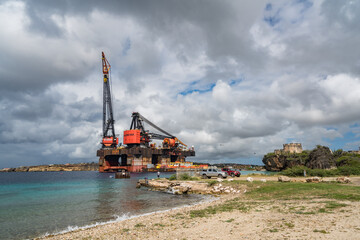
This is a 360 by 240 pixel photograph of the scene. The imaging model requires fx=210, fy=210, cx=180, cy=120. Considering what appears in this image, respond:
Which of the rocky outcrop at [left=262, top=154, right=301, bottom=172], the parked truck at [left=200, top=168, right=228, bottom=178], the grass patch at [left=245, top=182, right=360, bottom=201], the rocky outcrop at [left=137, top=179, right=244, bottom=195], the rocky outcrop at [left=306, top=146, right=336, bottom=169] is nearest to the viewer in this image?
the grass patch at [left=245, top=182, right=360, bottom=201]

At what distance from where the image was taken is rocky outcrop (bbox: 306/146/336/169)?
55.3 meters

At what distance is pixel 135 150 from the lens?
377ft

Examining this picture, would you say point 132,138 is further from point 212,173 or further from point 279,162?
point 212,173

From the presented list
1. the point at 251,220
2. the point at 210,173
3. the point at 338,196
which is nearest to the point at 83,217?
the point at 251,220

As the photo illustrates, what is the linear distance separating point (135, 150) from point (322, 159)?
85808 millimetres

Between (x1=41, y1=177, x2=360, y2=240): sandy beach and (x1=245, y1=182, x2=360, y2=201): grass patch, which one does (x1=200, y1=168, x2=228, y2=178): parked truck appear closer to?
Result: (x1=245, y1=182, x2=360, y2=201): grass patch

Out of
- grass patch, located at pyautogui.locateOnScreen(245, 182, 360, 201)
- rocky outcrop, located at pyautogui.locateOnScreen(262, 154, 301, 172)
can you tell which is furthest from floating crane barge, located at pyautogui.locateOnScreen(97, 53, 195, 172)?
grass patch, located at pyautogui.locateOnScreen(245, 182, 360, 201)

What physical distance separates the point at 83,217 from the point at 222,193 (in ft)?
53.5

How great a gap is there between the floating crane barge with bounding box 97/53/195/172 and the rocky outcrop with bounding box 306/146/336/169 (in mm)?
77633

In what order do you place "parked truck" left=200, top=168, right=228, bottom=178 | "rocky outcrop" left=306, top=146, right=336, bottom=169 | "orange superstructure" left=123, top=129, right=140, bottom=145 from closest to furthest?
"parked truck" left=200, top=168, right=228, bottom=178, "rocky outcrop" left=306, top=146, right=336, bottom=169, "orange superstructure" left=123, top=129, right=140, bottom=145

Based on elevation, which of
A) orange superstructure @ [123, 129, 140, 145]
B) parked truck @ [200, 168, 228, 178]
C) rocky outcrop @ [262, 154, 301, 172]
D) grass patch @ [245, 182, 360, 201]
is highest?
orange superstructure @ [123, 129, 140, 145]

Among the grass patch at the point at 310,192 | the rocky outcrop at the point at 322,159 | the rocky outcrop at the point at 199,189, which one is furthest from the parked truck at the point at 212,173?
the rocky outcrop at the point at 322,159

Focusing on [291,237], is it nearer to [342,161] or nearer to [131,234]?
[131,234]

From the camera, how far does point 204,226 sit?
10648 mm
